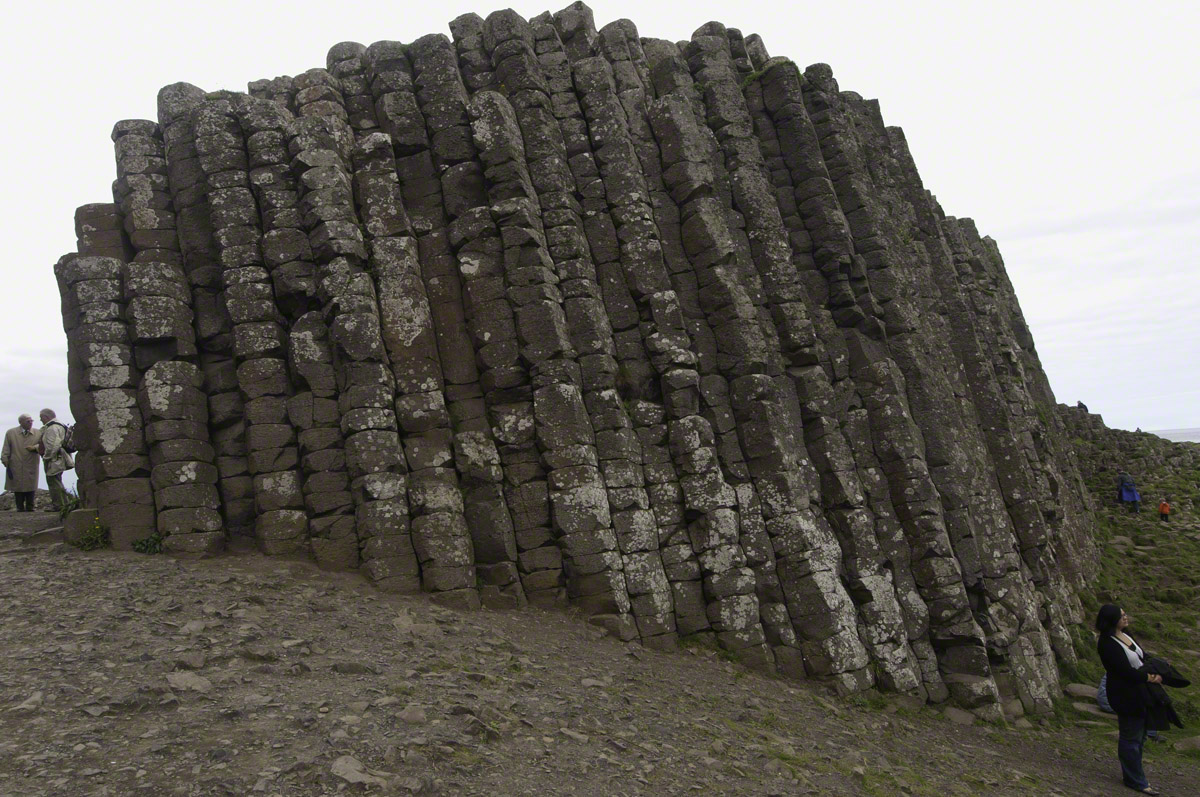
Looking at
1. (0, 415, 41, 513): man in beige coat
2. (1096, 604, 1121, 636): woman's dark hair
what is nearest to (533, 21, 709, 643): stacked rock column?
(1096, 604, 1121, 636): woman's dark hair

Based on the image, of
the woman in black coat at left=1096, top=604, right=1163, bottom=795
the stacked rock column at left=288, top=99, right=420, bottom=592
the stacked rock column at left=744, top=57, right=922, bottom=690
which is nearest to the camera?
the woman in black coat at left=1096, top=604, right=1163, bottom=795

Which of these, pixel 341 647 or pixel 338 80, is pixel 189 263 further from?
pixel 341 647

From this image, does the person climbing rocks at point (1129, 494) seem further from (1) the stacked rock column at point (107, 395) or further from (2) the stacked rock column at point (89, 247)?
(2) the stacked rock column at point (89, 247)

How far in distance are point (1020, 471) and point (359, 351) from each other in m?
16.5

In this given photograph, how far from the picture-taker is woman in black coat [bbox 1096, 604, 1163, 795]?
12.1m

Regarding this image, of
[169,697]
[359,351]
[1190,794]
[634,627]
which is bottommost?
[1190,794]

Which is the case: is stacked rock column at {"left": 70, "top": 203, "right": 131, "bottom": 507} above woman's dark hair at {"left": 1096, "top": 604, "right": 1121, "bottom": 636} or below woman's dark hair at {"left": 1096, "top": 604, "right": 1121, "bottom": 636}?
above

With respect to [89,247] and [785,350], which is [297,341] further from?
[785,350]

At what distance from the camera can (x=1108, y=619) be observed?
1242 centimetres

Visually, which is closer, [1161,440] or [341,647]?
[341,647]

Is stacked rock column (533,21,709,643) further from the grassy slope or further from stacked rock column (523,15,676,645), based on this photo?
the grassy slope

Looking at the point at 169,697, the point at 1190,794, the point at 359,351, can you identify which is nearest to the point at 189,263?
the point at 359,351

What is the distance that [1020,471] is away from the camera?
2111cm

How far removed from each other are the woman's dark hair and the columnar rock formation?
3674 millimetres
